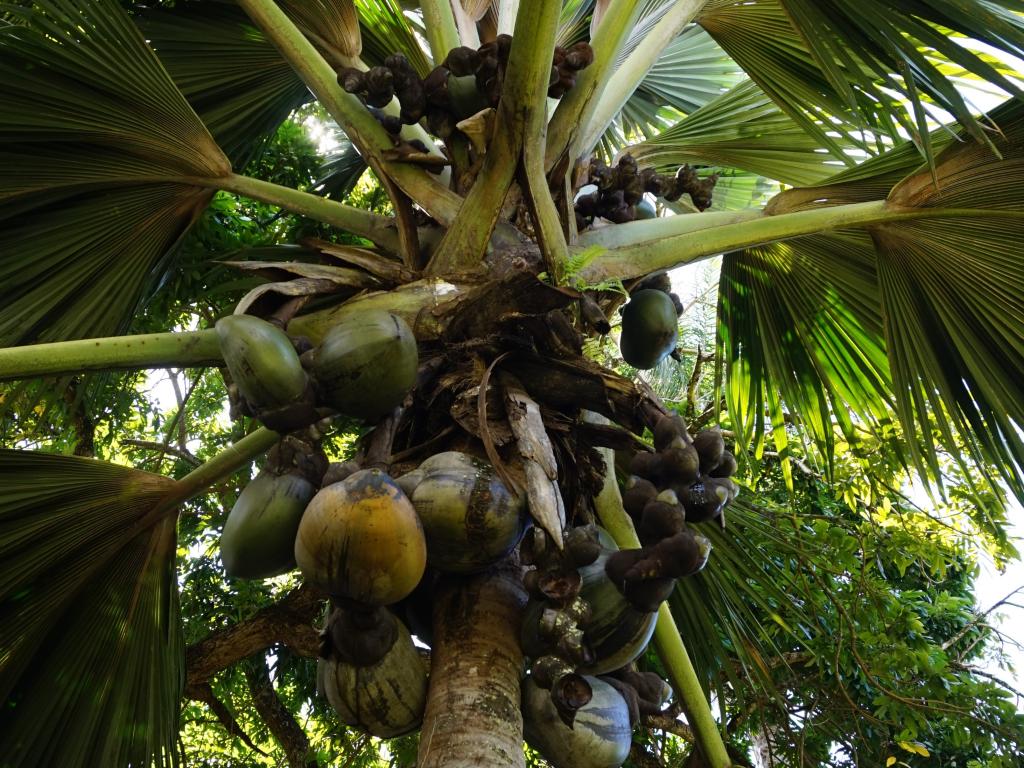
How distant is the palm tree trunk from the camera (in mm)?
1756

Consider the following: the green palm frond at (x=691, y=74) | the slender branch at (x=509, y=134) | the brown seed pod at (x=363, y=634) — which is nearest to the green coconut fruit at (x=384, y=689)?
the brown seed pod at (x=363, y=634)

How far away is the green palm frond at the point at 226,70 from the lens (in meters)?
3.57

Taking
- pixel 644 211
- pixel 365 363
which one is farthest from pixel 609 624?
pixel 644 211

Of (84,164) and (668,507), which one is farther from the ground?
(84,164)

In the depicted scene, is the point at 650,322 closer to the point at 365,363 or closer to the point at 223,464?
the point at 365,363

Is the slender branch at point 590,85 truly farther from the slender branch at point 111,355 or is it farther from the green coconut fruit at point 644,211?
the slender branch at point 111,355

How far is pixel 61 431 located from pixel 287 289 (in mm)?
3397

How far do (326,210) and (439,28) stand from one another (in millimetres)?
800

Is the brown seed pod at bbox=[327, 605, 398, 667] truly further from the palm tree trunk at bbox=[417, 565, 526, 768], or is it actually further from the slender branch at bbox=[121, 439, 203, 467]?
the slender branch at bbox=[121, 439, 203, 467]

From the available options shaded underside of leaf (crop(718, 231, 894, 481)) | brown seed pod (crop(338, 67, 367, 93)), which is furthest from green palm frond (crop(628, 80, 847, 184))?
brown seed pod (crop(338, 67, 367, 93))

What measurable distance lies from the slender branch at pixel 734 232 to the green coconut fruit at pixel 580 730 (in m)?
1.14

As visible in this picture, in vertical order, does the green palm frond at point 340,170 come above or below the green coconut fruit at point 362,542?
above

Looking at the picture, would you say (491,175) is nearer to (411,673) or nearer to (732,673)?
(411,673)

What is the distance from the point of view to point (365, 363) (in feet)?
6.39
